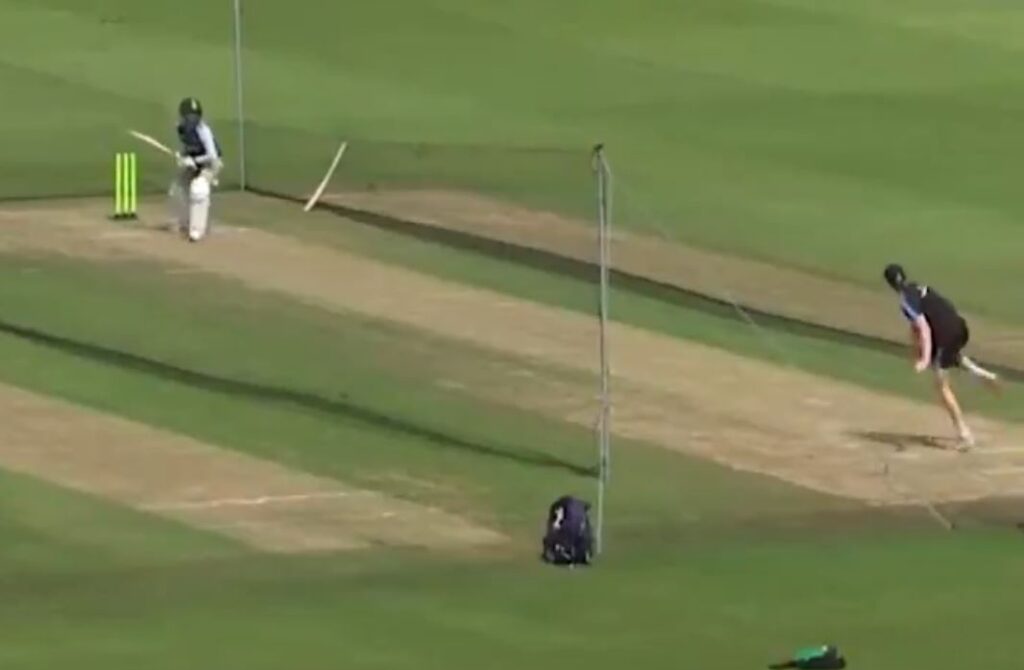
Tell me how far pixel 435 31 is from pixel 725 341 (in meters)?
26.2

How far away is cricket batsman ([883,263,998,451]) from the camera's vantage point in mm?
33875

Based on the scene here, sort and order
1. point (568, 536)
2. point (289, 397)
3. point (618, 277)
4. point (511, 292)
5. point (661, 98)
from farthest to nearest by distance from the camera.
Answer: point (661, 98) < point (618, 277) < point (511, 292) < point (289, 397) < point (568, 536)

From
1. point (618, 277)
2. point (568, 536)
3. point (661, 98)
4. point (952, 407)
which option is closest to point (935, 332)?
point (952, 407)

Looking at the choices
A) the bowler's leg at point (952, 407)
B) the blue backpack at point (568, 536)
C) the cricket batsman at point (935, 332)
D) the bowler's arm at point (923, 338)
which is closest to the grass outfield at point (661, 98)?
the bowler's leg at point (952, 407)

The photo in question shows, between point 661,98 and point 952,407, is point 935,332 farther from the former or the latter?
point 661,98

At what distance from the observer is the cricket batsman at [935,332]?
3388 cm

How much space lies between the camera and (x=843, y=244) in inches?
1821

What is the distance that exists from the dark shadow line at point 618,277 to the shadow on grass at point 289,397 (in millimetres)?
6703

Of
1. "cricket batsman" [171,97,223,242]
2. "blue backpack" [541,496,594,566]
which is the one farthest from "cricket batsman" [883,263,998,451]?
"cricket batsman" [171,97,223,242]

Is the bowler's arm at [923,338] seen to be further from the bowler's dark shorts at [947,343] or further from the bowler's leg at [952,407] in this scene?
the bowler's leg at [952,407]

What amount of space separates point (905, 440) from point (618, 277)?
8.76 metres

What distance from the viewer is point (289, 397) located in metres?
36.4

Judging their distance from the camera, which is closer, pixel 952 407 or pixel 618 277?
pixel 952 407

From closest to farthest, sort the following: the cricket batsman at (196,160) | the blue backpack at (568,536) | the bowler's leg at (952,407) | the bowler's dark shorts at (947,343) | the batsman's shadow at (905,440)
A: the blue backpack at (568,536) < the bowler's dark shorts at (947,343) < the bowler's leg at (952,407) < the batsman's shadow at (905,440) < the cricket batsman at (196,160)
